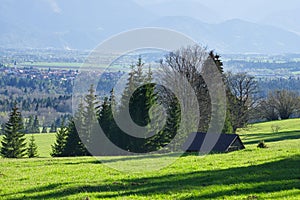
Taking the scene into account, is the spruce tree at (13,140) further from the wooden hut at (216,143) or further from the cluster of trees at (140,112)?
the wooden hut at (216,143)

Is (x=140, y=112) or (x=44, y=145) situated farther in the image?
(x=44, y=145)

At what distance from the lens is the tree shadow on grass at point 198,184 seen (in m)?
13.9

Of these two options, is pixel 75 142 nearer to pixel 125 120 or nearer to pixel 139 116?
pixel 125 120

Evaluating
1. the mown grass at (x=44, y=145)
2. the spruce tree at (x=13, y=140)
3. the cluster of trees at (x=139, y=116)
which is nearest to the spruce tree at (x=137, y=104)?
the cluster of trees at (x=139, y=116)

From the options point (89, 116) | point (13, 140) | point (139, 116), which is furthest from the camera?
point (13, 140)

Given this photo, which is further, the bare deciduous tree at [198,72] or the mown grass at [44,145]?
the mown grass at [44,145]

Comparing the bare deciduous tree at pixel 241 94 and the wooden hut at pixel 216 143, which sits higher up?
the bare deciduous tree at pixel 241 94

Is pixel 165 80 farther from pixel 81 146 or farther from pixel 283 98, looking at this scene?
pixel 283 98

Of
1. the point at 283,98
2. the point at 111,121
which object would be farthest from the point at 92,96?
the point at 283,98

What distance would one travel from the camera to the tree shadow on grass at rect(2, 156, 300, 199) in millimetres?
13906

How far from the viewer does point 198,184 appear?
15.2m

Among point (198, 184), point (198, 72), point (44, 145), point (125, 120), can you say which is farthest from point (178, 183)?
point (44, 145)

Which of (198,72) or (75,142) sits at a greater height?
(198,72)

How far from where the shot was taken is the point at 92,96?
191 feet
